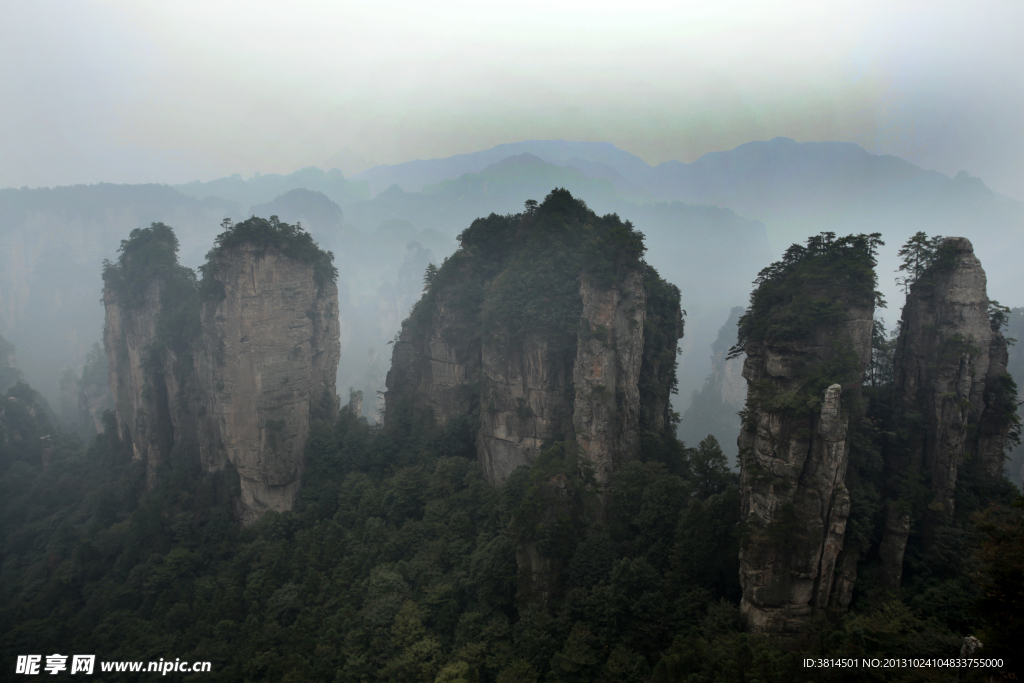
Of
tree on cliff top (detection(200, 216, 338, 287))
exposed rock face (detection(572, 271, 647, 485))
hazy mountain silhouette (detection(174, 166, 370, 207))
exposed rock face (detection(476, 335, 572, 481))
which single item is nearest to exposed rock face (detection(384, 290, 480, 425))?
exposed rock face (detection(476, 335, 572, 481))

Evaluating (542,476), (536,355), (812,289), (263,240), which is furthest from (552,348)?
(263,240)

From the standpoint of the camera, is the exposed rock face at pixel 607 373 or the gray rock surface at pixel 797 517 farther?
the exposed rock face at pixel 607 373

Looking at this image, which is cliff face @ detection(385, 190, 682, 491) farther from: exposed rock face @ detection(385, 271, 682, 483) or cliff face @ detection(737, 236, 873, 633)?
cliff face @ detection(737, 236, 873, 633)

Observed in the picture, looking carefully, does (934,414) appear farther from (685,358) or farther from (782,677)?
(685,358)

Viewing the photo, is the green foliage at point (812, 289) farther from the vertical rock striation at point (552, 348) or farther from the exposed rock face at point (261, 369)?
the exposed rock face at point (261, 369)

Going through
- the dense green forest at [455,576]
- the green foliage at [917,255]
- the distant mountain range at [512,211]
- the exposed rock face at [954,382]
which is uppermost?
the distant mountain range at [512,211]

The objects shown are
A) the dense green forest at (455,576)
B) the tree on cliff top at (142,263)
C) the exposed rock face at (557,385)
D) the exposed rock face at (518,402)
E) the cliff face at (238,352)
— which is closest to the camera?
the dense green forest at (455,576)

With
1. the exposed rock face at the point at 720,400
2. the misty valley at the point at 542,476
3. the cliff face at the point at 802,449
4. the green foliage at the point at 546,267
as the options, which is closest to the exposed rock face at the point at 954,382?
the misty valley at the point at 542,476
